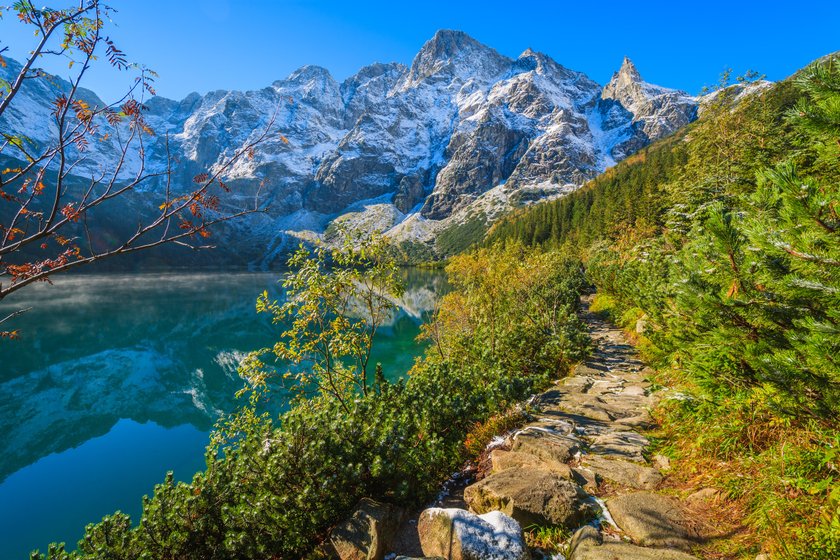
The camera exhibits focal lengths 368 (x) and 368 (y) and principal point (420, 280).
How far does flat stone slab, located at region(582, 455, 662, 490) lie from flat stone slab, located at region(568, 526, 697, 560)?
1.41 meters

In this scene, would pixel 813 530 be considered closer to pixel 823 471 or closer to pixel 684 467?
pixel 823 471

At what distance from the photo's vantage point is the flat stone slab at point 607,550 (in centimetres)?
369

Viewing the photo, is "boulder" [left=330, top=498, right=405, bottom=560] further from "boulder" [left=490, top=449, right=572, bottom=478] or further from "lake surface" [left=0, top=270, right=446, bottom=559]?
"lake surface" [left=0, top=270, right=446, bottom=559]

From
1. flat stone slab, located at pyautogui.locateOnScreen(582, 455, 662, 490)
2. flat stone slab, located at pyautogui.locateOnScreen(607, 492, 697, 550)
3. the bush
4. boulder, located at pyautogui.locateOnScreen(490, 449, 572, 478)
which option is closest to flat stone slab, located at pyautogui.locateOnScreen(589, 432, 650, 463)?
flat stone slab, located at pyautogui.locateOnScreen(582, 455, 662, 490)

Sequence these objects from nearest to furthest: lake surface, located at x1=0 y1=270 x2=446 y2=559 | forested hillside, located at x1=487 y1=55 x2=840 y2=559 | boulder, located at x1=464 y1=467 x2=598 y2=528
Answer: forested hillside, located at x1=487 y1=55 x2=840 y2=559 → boulder, located at x1=464 y1=467 x2=598 y2=528 → lake surface, located at x1=0 y1=270 x2=446 y2=559

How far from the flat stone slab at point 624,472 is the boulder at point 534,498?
750 mm

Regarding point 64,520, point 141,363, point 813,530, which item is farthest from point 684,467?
point 141,363

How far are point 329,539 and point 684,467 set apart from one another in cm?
510

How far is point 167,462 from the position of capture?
1820 centimetres

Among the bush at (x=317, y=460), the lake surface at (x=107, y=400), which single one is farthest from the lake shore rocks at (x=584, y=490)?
the lake surface at (x=107, y=400)

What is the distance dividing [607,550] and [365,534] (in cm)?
288

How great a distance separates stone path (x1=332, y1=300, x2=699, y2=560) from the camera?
4.07 meters

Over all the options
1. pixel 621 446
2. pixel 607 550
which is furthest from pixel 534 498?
pixel 621 446

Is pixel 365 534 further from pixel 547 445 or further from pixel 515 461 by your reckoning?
pixel 547 445
